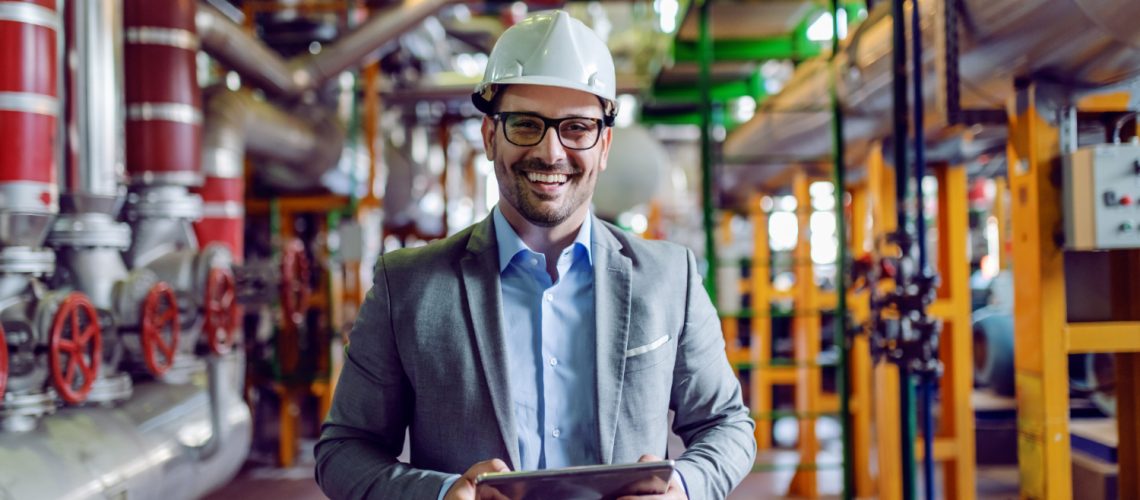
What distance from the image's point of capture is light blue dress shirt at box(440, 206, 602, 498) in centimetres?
133

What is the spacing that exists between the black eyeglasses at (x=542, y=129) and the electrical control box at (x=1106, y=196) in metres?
1.32

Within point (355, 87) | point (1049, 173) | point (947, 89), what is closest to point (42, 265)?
point (947, 89)

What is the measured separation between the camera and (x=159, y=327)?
9.70 ft

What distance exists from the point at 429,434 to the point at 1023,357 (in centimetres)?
164

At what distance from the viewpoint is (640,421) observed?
1332 mm

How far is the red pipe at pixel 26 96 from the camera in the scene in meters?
2.44

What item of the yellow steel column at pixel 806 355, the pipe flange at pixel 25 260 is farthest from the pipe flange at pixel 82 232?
the yellow steel column at pixel 806 355

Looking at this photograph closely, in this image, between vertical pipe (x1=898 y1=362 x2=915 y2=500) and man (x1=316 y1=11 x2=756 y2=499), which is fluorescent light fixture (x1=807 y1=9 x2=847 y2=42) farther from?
man (x1=316 y1=11 x2=756 y2=499)

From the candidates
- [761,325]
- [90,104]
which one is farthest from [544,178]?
[761,325]

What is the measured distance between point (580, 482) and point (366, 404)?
0.41m

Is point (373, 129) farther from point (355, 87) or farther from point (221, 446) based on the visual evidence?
point (221, 446)

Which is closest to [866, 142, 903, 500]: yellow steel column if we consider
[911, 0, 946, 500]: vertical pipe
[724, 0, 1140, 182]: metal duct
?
[724, 0, 1140, 182]: metal duct

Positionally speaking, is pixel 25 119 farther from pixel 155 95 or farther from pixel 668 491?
pixel 668 491

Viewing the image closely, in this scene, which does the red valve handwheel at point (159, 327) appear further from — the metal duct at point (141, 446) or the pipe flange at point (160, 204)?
the pipe flange at point (160, 204)
